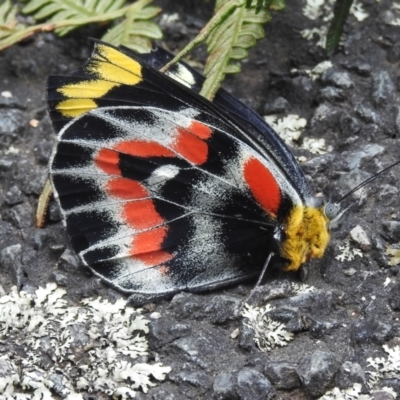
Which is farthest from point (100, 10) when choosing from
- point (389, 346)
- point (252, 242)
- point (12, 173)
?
point (389, 346)

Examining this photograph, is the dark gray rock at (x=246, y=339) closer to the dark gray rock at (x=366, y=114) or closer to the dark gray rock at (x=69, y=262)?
the dark gray rock at (x=69, y=262)

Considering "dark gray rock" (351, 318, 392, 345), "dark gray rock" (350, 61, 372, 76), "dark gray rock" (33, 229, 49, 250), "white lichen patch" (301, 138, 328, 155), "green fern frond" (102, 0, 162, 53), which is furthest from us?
"dark gray rock" (350, 61, 372, 76)

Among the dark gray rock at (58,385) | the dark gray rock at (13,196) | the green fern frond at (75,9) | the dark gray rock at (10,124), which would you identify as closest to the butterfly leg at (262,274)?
the dark gray rock at (58,385)

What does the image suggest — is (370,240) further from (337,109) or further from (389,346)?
(337,109)

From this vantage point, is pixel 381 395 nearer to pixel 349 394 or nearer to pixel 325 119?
pixel 349 394

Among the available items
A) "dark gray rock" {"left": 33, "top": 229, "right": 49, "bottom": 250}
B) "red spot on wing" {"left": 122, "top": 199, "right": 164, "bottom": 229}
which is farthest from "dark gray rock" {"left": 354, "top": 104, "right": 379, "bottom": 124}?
"dark gray rock" {"left": 33, "top": 229, "right": 49, "bottom": 250}

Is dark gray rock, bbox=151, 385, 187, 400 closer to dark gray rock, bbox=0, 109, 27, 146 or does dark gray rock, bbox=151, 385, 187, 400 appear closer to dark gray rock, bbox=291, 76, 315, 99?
dark gray rock, bbox=0, 109, 27, 146
